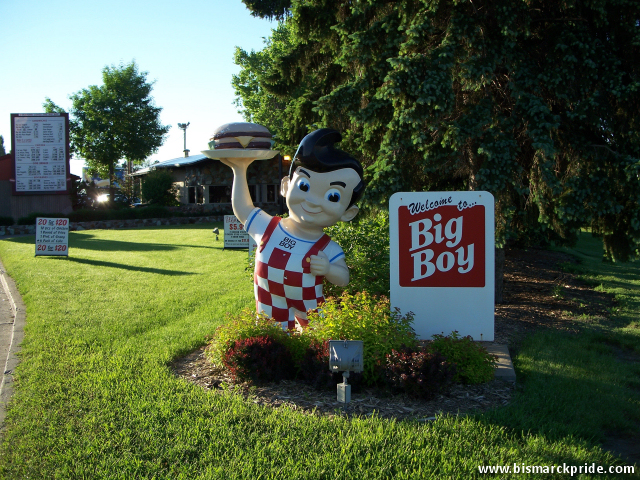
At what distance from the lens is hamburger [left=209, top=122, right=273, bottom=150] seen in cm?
536

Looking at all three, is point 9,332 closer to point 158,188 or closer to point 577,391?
point 577,391

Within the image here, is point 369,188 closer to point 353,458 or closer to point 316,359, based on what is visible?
point 316,359

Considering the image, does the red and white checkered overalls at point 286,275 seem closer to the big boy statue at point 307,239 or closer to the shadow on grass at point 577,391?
the big boy statue at point 307,239

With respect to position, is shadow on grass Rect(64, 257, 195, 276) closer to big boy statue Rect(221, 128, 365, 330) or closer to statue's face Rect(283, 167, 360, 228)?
big boy statue Rect(221, 128, 365, 330)

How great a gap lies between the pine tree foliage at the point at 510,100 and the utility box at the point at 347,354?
3655 millimetres

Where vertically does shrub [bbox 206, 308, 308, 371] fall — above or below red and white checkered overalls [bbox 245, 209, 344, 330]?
below

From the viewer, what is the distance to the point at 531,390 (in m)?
4.27

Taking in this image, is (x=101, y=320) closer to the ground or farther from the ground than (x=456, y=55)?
closer to the ground

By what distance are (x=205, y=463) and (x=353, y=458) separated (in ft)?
2.86

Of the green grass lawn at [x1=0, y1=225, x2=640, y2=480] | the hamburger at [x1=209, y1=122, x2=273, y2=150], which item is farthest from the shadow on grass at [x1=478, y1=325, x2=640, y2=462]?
the hamburger at [x1=209, y1=122, x2=273, y2=150]

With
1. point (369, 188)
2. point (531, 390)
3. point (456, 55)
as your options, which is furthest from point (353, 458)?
point (456, 55)

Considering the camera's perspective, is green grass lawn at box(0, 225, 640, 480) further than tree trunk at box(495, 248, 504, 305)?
No

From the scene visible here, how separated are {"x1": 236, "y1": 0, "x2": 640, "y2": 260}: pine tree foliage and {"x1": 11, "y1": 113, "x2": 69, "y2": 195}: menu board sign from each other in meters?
20.6

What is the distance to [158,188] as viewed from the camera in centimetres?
3169
